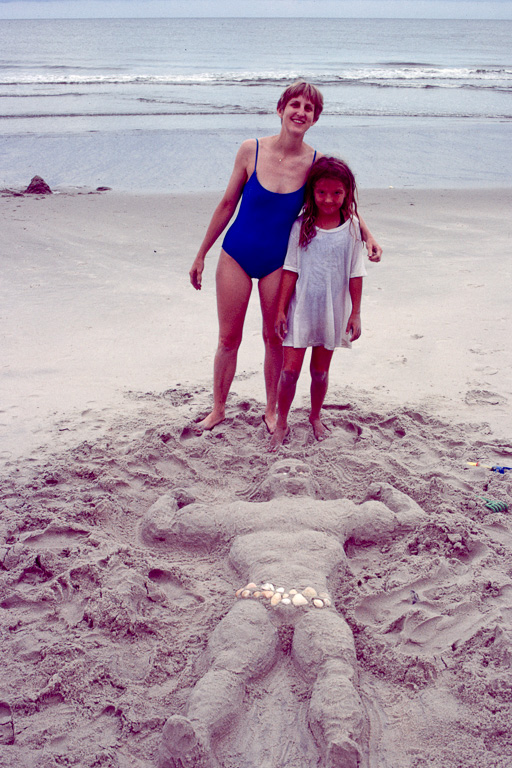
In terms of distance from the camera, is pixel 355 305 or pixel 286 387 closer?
pixel 355 305

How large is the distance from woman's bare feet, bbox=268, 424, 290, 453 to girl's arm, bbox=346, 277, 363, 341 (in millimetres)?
691

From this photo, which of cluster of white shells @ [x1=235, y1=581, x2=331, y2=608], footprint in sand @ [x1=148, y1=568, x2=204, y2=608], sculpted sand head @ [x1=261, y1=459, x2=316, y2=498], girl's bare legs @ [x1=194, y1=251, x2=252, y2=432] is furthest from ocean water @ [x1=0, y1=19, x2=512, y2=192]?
cluster of white shells @ [x1=235, y1=581, x2=331, y2=608]

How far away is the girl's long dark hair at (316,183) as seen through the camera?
296 centimetres

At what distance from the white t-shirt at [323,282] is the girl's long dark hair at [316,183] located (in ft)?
0.12

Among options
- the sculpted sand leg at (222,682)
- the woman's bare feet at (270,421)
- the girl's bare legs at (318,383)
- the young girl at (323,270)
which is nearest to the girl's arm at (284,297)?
the young girl at (323,270)

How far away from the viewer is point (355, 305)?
3211 mm

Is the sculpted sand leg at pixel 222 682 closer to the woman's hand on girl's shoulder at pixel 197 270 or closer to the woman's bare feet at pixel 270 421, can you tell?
the woman's bare feet at pixel 270 421

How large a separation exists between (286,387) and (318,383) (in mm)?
229

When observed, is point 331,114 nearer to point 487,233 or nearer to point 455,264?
point 487,233

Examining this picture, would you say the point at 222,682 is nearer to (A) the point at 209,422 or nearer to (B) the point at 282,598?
(B) the point at 282,598

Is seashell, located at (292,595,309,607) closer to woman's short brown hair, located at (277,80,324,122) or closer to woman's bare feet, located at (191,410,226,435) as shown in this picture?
woman's bare feet, located at (191,410,226,435)

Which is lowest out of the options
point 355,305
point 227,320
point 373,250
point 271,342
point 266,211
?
point 271,342

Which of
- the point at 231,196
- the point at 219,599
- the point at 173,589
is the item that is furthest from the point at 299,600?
the point at 231,196

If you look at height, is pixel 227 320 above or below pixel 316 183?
below
